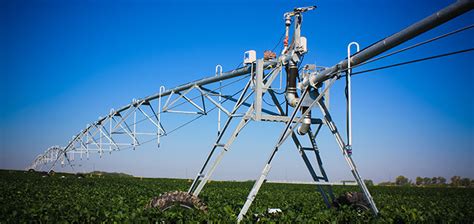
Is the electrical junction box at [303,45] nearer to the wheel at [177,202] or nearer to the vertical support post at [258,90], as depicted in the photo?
the vertical support post at [258,90]

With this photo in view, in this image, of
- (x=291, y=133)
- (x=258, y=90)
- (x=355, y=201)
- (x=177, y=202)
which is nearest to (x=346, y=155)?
(x=291, y=133)

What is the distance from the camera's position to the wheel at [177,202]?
8.91 meters

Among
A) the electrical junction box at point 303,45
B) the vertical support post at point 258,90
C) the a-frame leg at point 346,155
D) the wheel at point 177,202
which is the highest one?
the electrical junction box at point 303,45

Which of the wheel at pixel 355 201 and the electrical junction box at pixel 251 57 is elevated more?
the electrical junction box at pixel 251 57

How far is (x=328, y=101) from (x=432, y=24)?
337cm

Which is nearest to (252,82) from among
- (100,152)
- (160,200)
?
(160,200)

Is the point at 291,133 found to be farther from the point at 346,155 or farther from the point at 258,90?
the point at 258,90

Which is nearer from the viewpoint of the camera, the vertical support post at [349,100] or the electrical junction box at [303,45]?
the vertical support post at [349,100]

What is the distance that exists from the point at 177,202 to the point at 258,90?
279cm

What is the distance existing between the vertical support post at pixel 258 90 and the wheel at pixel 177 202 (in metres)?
2.10

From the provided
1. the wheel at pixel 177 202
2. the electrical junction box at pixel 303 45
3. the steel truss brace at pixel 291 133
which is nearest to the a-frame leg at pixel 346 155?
the steel truss brace at pixel 291 133

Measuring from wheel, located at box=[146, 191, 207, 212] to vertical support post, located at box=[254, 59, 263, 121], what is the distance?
210cm

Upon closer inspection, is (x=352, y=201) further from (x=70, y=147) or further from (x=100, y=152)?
(x=70, y=147)

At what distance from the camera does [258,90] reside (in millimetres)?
9047
